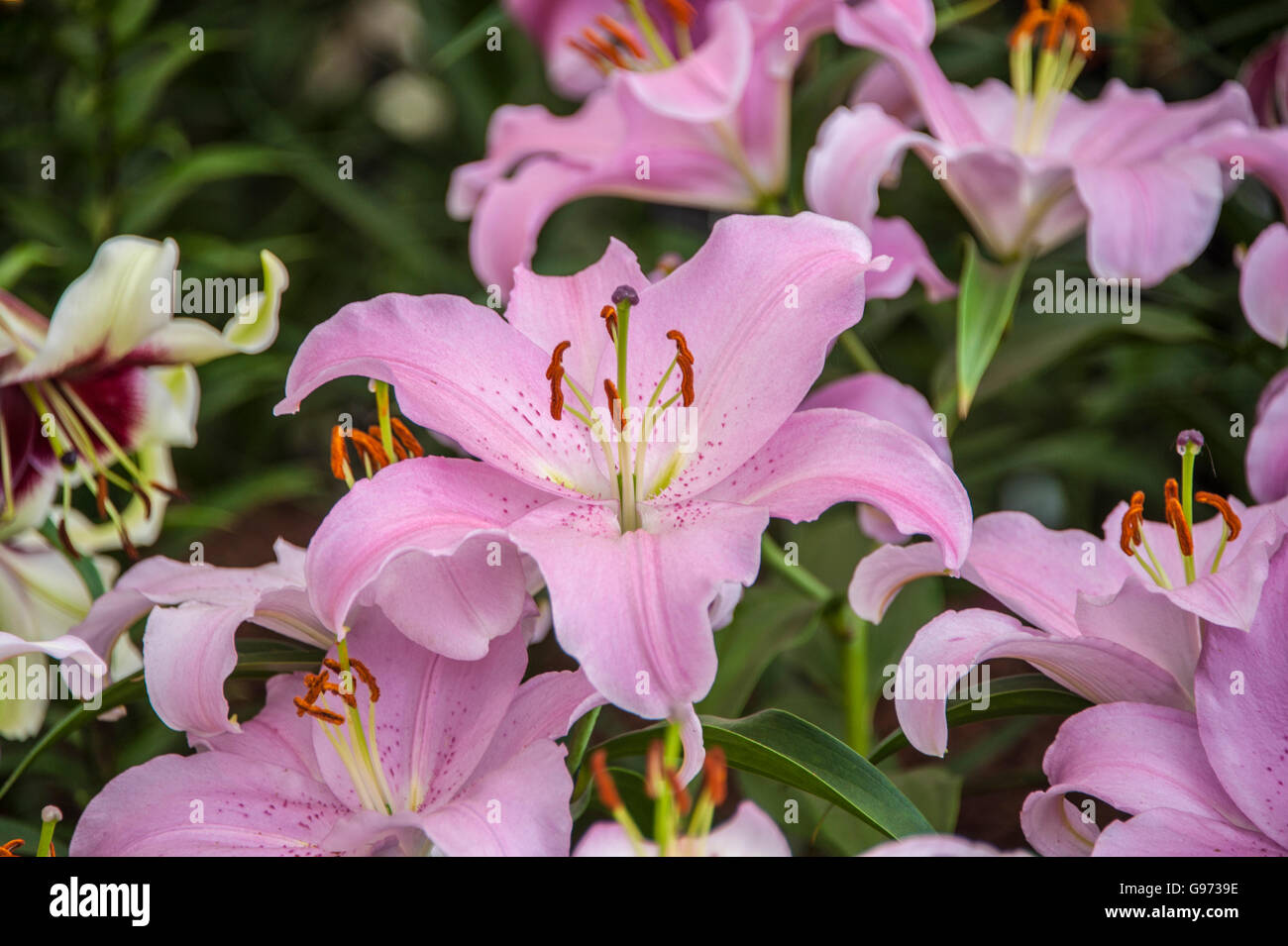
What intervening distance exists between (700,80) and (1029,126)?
0.22 m

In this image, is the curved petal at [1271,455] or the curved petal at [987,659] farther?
the curved petal at [1271,455]

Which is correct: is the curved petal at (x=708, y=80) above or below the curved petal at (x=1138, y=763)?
above

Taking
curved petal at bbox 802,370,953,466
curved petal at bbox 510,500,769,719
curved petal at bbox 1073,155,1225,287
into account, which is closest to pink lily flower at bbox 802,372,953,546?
curved petal at bbox 802,370,953,466

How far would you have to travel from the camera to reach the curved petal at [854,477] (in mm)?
437

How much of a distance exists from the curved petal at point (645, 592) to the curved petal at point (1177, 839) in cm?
14

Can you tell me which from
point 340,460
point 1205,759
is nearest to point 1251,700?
point 1205,759

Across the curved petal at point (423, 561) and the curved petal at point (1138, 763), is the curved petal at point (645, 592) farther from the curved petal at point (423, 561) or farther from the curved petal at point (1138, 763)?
the curved petal at point (1138, 763)

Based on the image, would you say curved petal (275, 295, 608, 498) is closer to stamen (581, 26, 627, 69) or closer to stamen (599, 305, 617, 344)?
stamen (599, 305, 617, 344)

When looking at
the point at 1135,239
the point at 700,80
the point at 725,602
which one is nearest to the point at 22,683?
the point at 725,602

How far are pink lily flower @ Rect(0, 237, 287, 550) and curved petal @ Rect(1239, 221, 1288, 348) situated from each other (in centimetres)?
45

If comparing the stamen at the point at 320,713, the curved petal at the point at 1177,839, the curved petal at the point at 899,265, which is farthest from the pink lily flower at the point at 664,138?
the curved petal at the point at 1177,839

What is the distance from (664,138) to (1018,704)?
16.0 inches

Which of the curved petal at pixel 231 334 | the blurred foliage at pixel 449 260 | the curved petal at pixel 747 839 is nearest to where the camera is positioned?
the curved petal at pixel 747 839

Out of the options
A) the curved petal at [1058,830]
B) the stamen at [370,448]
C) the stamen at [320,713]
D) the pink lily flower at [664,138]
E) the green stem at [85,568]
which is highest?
the pink lily flower at [664,138]
